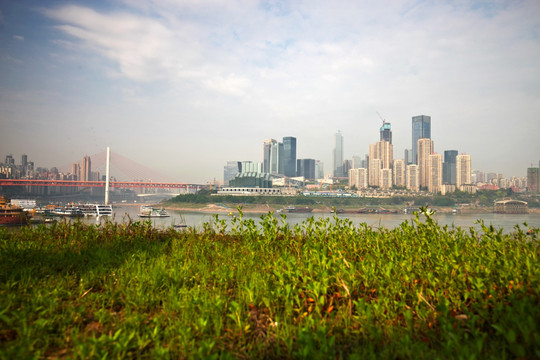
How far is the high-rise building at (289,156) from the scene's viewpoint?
17625 cm

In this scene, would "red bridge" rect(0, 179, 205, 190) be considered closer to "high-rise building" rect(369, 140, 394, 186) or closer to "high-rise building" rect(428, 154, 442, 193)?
"high-rise building" rect(428, 154, 442, 193)

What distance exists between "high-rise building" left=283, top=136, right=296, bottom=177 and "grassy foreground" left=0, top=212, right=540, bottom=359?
169661 millimetres

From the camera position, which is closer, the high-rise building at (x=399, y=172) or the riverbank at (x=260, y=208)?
the riverbank at (x=260, y=208)

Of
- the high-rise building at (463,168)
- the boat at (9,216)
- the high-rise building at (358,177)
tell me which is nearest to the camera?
the boat at (9,216)

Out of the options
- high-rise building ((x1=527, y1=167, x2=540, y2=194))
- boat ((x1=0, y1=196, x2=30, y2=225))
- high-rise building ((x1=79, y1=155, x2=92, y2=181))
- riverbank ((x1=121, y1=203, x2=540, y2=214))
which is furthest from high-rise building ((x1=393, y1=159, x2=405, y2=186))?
boat ((x1=0, y1=196, x2=30, y2=225))

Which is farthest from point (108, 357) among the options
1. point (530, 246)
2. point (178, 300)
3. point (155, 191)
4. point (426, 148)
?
point (426, 148)

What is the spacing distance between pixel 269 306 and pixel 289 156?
183844 mm

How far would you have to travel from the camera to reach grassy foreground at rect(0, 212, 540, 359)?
166cm

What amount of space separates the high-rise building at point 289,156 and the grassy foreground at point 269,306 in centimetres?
16966

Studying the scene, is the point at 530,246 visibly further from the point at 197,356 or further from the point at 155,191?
the point at 155,191

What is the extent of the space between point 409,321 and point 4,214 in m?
12.9

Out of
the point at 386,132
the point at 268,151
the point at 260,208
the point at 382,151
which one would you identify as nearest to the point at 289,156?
the point at 268,151

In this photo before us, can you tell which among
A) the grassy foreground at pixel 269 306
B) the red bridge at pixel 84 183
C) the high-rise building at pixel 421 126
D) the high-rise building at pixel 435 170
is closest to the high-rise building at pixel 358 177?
the high-rise building at pixel 435 170

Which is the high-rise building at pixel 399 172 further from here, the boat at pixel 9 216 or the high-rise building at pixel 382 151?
the boat at pixel 9 216
